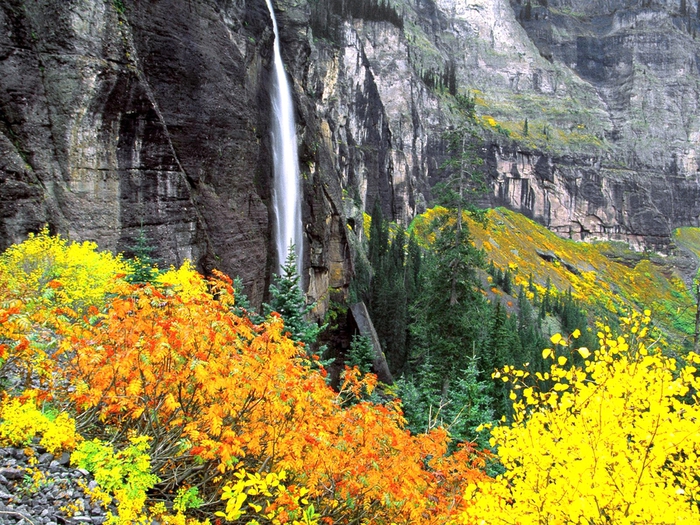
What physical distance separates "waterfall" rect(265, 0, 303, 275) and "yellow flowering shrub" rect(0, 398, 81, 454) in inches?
944

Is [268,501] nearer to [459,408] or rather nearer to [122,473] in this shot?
[122,473]

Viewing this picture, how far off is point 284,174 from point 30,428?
2786cm

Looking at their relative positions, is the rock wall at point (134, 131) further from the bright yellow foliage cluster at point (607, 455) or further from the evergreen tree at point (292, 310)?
the bright yellow foliage cluster at point (607, 455)

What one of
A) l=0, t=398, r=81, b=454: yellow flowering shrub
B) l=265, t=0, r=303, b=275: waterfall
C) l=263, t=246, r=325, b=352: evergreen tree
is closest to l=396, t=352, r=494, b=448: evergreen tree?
l=263, t=246, r=325, b=352: evergreen tree

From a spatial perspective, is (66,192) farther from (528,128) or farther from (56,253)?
(528,128)

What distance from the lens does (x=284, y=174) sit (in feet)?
109

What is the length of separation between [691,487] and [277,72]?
1414 inches

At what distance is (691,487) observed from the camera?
6262 mm

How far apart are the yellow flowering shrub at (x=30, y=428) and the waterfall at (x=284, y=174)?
24.0m

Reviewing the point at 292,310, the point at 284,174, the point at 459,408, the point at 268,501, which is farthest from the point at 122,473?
the point at 284,174

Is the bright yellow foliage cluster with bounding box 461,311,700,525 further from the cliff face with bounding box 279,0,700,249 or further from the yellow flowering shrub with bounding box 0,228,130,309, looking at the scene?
the cliff face with bounding box 279,0,700,249

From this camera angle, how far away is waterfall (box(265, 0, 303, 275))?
3170 centimetres

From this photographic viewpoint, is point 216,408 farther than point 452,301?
No

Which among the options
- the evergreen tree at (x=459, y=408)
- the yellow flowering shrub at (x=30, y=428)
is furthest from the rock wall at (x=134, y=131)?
the yellow flowering shrub at (x=30, y=428)
